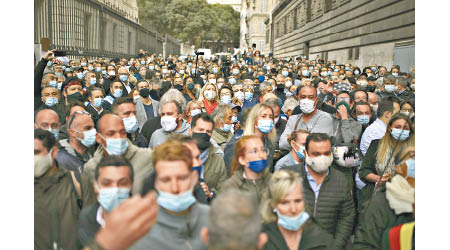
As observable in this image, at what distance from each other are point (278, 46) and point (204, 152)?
198 ft

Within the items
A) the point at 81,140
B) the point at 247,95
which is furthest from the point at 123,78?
the point at 81,140

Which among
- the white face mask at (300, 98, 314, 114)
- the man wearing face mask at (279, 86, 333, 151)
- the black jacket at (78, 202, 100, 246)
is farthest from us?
the white face mask at (300, 98, 314, 114)

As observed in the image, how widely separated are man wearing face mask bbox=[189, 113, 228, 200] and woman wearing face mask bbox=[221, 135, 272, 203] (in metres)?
0.48

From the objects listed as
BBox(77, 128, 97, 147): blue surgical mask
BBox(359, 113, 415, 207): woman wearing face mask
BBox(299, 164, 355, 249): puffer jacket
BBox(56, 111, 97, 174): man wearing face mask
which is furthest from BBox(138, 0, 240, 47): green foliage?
BBox(299, 164, 355, 249): puffer jacket

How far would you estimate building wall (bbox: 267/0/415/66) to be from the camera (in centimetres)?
1964

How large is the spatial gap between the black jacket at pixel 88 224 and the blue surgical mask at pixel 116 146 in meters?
0.93

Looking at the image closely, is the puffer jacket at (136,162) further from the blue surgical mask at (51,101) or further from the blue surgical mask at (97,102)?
the blue surgical mask at (97,102)

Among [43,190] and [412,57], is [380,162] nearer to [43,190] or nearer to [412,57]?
[43,190]

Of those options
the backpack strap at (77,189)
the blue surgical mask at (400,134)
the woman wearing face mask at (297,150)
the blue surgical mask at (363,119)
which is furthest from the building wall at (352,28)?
the backpack strap at (77,189)

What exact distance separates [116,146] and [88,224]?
1033 mm

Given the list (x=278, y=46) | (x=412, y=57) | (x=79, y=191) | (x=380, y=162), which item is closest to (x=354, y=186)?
(x=380, y=162)

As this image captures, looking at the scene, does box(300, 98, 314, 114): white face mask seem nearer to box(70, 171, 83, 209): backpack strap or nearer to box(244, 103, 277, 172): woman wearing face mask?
box(244, 103, 277, 172): woman wearing face mask

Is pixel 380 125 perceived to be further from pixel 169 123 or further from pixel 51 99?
pixel 51 99

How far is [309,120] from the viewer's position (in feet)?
20.8
